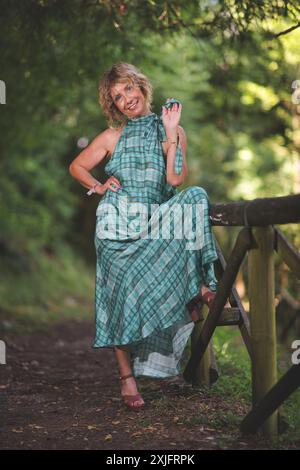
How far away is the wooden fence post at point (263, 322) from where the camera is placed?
11.5ft

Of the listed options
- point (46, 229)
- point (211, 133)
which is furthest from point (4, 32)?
point (211, 133)

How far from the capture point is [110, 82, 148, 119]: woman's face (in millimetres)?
4480

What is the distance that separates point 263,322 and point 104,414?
1.39m

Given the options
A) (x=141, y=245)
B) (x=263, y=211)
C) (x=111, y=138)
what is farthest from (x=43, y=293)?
(x=263, y=211)

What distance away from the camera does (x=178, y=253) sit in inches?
164

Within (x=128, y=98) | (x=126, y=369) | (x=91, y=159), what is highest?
(x=128, y=98)

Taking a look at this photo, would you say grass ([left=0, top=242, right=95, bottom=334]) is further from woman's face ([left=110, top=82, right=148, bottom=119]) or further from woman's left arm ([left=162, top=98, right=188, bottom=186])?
woman's left arm ([left=162, top=98, right=188, bottom=186])

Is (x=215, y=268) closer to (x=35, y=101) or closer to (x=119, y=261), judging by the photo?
(x=119, y=261)

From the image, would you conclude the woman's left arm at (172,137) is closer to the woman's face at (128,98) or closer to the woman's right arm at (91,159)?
the woman's face at (128,98)

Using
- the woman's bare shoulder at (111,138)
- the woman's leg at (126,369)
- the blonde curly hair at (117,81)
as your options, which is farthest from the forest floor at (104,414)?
the blonde curly hair at (117,81)

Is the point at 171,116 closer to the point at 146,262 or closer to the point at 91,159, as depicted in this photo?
the point at 91,159

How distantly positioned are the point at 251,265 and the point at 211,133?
14898mm

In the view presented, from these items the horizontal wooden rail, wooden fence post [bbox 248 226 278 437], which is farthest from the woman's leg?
the horizontal wooden rail

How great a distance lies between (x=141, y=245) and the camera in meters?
4.20
